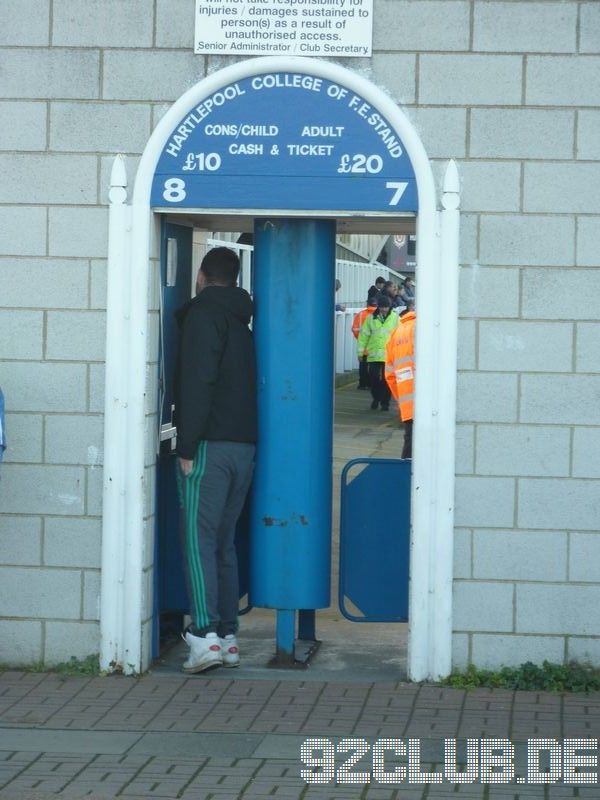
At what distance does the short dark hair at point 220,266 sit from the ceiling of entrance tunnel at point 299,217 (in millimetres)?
186

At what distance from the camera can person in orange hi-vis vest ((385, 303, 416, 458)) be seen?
1010cm

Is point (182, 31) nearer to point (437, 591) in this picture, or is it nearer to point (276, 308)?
point (276, 308)

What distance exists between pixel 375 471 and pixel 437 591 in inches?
29.7

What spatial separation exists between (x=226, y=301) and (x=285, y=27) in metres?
1.35

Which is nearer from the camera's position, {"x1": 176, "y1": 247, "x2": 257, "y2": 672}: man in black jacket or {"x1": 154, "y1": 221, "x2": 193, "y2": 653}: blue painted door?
{"x1": 176, "y1": 247, "x2": 257, "y2": 672}: man in black jacket

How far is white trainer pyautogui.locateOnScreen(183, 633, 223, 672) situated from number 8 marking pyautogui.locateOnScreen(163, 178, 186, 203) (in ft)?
7.00

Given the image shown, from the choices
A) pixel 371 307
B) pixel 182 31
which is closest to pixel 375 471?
pixel 182 31

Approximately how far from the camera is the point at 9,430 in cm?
719

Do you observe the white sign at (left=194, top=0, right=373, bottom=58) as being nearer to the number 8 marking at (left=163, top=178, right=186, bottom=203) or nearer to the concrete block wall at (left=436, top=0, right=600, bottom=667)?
the concrete block wall at (left=436, top=0, right=600, bottom=667)

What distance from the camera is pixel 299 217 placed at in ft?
23.4

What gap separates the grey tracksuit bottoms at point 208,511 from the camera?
7.13 metres

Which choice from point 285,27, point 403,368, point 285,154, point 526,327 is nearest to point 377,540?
point 526,327

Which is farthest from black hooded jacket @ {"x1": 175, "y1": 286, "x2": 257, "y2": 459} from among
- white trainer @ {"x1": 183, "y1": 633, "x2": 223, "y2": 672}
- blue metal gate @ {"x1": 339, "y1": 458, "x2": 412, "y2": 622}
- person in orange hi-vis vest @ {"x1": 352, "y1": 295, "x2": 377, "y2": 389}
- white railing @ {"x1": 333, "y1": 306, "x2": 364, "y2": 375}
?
white railing @ {"x1": 333, "y1": 306, "x2": 364, "y2": 375}

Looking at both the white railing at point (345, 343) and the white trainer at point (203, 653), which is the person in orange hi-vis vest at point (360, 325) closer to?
the white railing at point (345, 343)
